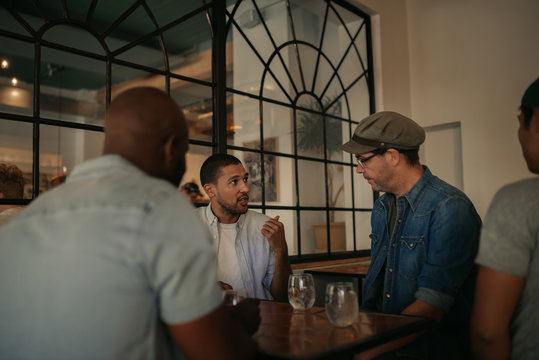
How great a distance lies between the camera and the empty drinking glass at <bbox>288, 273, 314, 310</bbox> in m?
1.52

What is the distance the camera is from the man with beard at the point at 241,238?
7.77 ft

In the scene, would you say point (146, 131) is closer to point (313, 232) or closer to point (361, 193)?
point (313, 232)

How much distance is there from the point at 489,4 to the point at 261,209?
302cm

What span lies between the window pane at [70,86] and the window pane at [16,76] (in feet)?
0.23

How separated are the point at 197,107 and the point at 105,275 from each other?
100 inches

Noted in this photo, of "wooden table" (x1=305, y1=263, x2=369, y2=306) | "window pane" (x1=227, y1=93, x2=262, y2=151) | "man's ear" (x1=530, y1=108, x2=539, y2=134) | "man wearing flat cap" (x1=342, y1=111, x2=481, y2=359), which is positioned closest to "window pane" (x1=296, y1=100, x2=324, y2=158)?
"window pane" (x1=227, y1=93, x2=262, y2=151)

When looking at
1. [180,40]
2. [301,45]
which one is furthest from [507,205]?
[301,45]

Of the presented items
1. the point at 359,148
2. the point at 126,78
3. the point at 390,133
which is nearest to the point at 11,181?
the point at 126,78

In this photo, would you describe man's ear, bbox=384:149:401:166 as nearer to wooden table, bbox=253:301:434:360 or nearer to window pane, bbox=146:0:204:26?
wooden table, bbox=253:301:434:360

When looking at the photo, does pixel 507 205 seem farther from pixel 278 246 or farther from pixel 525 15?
pixel 525 15

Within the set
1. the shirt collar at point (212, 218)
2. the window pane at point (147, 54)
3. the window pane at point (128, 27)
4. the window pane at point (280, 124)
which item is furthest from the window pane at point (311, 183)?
the window pane at point (128, 27)

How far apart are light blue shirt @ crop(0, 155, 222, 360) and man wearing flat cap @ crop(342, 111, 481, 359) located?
102 cm

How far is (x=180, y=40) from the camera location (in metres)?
3.00

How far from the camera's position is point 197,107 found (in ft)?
10.7
